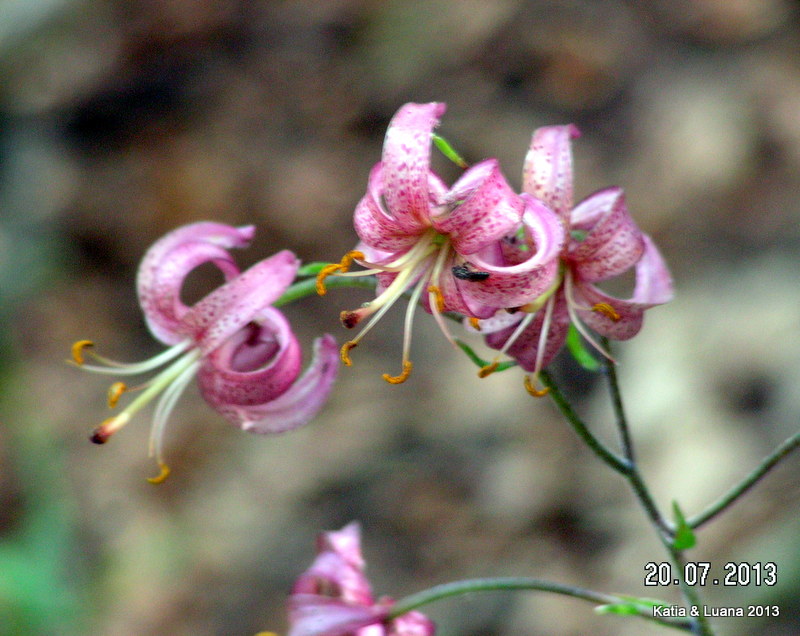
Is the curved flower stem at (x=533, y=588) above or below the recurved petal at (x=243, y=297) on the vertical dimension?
below

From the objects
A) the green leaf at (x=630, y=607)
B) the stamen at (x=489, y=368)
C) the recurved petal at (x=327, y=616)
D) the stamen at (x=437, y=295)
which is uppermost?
the stamen at (x=437, y=295)

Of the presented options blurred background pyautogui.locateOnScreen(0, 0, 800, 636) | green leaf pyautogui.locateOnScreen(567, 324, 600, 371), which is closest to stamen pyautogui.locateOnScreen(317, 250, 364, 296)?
green leaf pyautogui.locateOnScreen(567, 324, 600, 371)

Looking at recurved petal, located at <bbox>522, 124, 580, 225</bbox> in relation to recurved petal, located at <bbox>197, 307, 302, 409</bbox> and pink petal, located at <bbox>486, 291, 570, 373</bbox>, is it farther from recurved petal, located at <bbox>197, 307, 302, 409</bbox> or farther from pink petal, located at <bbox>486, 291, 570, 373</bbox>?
recurved petal, located at <bbox>197, 307, 302, 409</bbox>

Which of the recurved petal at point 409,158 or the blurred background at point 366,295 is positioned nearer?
the recurved petal at point 409,158

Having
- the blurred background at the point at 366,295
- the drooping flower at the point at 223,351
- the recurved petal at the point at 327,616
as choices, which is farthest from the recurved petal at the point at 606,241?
the blurred background at the point at 366,295

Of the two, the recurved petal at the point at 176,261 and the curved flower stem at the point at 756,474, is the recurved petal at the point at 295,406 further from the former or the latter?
the curved flower stem at the point at 756,474

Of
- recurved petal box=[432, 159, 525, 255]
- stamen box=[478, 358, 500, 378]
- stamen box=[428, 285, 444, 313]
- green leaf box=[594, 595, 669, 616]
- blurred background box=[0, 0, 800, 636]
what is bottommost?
green leaf box=[594, 595, 669, 616]

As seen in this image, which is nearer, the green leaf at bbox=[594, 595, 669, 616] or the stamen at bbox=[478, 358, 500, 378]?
the stamen at bbox=[478, 358, 500, 378]
